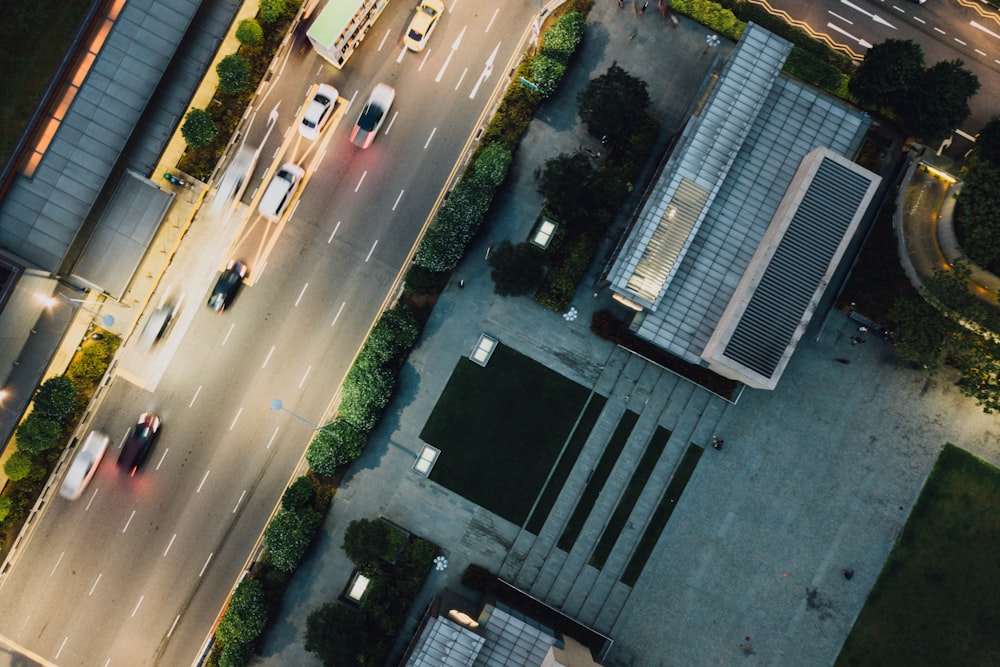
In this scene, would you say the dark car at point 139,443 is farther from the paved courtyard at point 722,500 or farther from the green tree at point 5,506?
the paved courtyard at point 722,500

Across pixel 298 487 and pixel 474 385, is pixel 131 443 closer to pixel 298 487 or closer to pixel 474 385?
pixel 298 487

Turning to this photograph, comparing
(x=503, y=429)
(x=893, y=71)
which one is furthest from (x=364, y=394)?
(x=893, y=71)

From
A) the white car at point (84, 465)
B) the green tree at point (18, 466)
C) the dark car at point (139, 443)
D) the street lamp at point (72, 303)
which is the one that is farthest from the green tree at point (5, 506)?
the street lamp at point (72, 303)

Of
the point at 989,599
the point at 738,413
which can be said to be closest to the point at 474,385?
the point at 738,413

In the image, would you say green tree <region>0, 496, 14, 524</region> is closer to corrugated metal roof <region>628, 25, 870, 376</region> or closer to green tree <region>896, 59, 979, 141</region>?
corrugated metal roof <region>628, 25, 870, 376</region>

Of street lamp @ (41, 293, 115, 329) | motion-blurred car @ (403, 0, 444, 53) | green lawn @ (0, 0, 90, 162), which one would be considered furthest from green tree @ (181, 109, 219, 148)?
motion-blurred car @ (403, 0, 444, 53)
